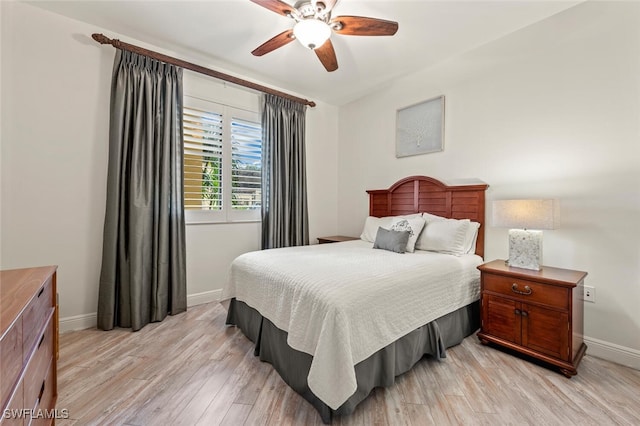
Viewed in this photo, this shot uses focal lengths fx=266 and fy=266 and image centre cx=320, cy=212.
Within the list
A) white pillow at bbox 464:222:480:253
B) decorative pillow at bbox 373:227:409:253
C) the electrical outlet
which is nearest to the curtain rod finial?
decorative pillow at bbox 373:227:409:253

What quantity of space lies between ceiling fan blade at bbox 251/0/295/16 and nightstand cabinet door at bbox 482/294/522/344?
2593mm

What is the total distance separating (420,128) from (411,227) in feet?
4.30

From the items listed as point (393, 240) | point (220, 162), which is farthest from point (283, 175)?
point (393, 240)

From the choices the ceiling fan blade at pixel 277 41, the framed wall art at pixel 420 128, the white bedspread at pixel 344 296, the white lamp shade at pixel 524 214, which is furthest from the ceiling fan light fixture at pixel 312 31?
the white lamp shade at pixel 524 214

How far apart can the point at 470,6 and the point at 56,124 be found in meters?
3.58

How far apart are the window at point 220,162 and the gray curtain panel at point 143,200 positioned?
0.69 ft

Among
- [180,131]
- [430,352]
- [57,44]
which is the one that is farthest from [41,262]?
[430,352]

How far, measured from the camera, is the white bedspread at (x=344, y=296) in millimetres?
1320

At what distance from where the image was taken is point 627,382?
1.71 metres

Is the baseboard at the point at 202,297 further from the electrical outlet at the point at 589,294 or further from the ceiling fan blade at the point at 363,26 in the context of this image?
the electrical outlet at the point at 589,294

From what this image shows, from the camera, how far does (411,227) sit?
8.88ft

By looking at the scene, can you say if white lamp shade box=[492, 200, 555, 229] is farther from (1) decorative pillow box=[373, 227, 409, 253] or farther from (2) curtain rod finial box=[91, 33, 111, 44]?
(2) curtain rod finial box=[91, 33, 111, 44]

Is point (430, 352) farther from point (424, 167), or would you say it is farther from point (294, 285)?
point (424, 167)

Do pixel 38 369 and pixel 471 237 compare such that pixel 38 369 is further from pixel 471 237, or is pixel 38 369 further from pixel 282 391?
pixel 471 237
